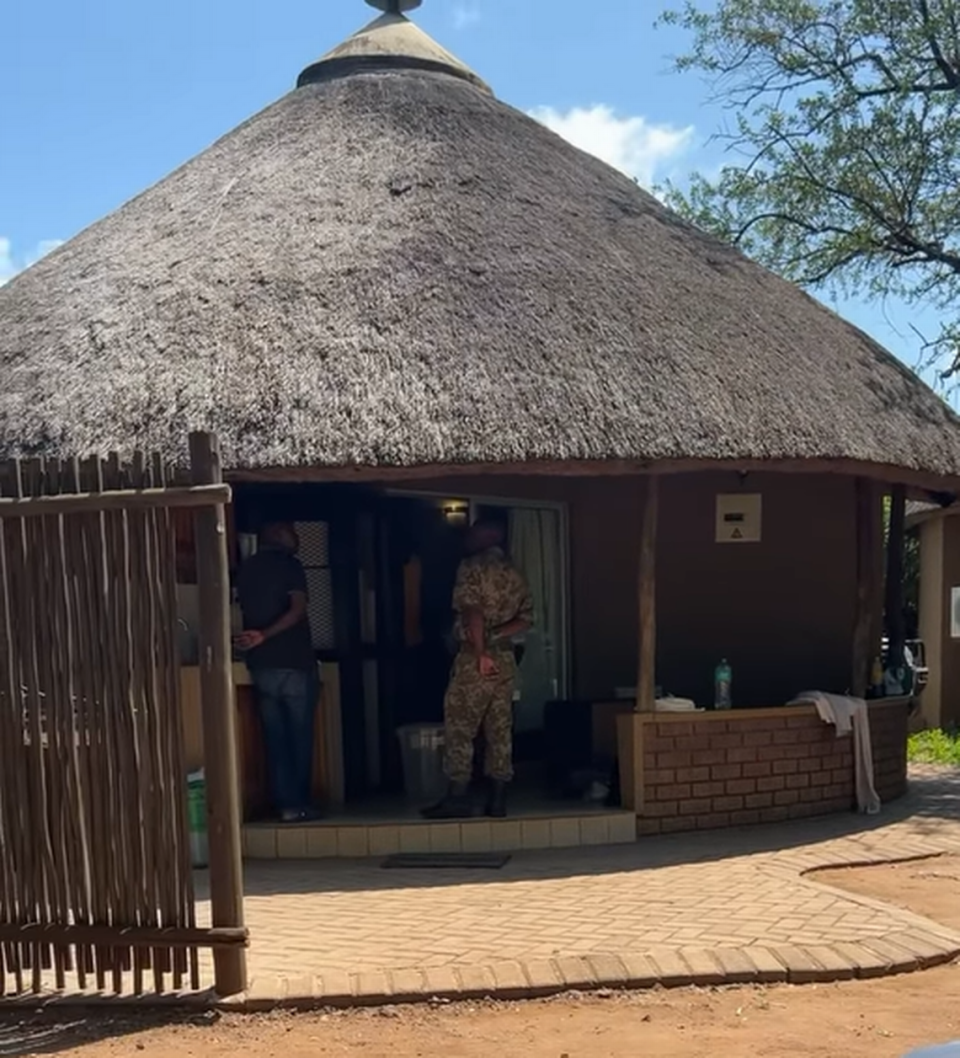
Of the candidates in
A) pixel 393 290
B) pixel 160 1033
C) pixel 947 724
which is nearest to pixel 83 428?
pixel 393 290

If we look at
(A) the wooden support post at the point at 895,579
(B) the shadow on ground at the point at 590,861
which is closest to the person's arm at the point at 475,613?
(B) the shadow on ground at the point at 590,861

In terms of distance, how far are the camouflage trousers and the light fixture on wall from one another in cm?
171

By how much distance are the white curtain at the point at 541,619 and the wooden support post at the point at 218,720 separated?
15.0ft

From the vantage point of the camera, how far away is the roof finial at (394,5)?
1199 centimetres

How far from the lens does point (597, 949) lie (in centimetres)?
496

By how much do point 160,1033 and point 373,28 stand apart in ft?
31.4

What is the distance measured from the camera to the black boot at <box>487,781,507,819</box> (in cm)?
714

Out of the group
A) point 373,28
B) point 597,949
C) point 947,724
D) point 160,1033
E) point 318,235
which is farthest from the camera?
point 947,724

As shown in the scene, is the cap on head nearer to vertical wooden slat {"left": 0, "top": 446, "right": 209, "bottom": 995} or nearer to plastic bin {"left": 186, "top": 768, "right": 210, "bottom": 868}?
plastic bin {"left": 186, "top": 768, "right": 210, "bottom": 868}

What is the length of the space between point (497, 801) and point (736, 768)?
1.53 meters

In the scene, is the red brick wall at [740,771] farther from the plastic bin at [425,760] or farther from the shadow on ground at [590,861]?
the plastic bin at [425,760]

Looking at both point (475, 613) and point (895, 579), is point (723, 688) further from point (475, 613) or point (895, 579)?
point (895, 579)

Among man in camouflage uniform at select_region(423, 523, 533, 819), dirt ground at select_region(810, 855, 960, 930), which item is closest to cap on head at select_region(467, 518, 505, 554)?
man in camouflage uniform at select_region(423, 523, 533, 819)

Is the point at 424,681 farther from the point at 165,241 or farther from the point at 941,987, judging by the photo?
the point at 941,987
